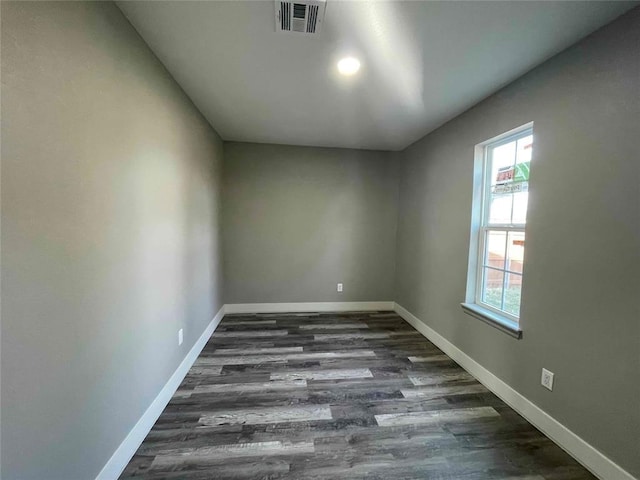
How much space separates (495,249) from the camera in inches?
91.1

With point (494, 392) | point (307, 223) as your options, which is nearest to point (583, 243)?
point (494, 392)

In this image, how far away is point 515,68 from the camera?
6.02 ft

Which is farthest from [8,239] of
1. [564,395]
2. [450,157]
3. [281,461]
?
[450,157]

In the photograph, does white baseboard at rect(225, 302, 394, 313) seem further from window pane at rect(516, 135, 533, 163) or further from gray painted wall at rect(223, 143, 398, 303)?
window pane at rect(516, 135, 533, 163)

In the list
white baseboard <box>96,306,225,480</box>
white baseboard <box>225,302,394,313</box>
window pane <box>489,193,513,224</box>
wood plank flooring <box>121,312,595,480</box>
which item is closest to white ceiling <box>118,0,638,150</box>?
window pane <box>489,193,513,224</box>

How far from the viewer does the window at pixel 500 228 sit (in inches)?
80.4

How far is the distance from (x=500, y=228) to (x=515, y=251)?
0.76ft

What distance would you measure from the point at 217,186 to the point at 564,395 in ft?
12.2

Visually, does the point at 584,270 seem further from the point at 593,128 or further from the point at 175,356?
the point at 175,356

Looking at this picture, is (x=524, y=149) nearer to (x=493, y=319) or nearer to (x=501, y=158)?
(x=501, y=158)

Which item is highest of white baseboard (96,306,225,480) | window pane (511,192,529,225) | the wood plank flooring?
window pane (511,192,529,225)

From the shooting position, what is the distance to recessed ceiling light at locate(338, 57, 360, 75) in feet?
5.84

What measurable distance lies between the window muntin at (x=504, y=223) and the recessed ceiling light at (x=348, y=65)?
1337 mm

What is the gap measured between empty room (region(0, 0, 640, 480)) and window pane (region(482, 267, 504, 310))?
0.08ft
